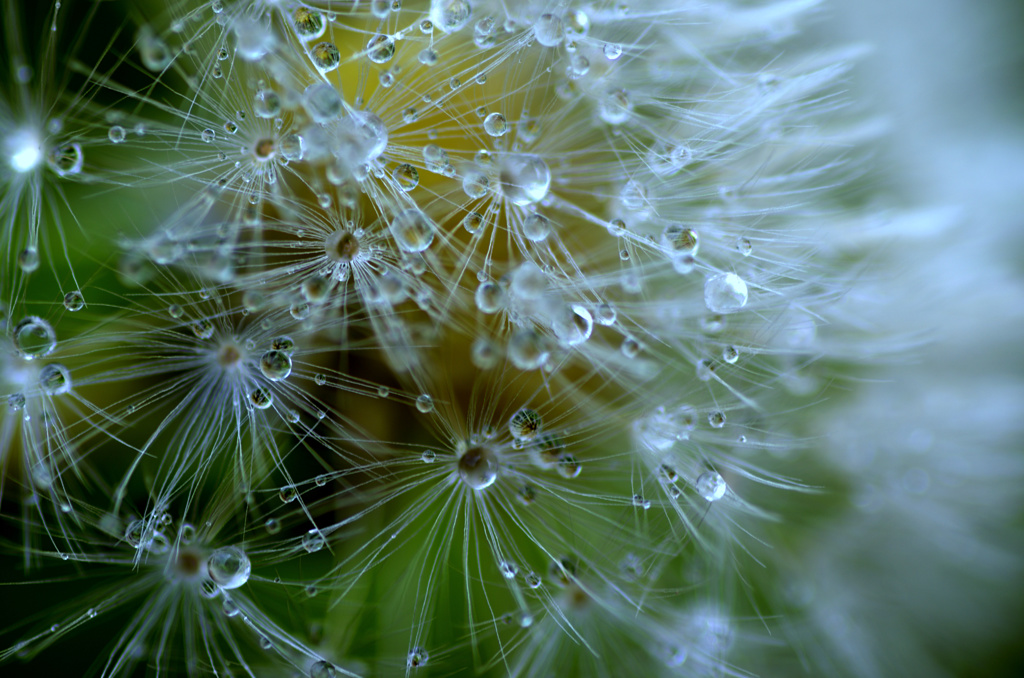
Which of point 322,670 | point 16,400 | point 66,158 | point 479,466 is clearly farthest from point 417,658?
point 66,158

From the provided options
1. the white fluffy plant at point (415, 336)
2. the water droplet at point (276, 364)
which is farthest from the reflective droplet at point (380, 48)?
the water droplet at point (276, 364)

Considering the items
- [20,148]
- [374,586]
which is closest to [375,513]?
[374,586]

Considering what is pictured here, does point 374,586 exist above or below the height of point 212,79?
below

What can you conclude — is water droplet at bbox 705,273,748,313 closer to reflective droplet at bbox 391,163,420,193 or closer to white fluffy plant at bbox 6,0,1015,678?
white fluffy plant at bbox 6,0,1015,678

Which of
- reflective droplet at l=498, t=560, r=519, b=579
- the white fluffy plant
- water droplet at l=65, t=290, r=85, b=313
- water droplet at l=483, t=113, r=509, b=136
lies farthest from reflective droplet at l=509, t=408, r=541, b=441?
water droplet at l=65, t=290, r=85, b=313

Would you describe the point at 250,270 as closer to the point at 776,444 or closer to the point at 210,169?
the point at 210,169

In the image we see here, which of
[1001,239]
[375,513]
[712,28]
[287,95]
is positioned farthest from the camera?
[1001,239]

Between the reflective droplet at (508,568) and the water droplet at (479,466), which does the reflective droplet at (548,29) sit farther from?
the reflective droplet at (508,568)
